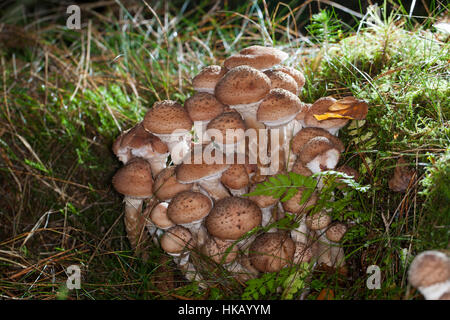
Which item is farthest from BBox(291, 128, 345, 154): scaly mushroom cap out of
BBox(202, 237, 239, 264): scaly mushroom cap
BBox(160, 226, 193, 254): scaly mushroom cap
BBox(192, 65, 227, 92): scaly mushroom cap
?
BBox(160, 226, 193, 254): scaly mushroom cap

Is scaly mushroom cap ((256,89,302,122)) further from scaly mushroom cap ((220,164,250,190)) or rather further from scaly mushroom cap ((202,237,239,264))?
scaly mushroom cap ((202,237,239,264))

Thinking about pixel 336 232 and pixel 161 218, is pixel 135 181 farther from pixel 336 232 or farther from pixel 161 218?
pixel 336 232

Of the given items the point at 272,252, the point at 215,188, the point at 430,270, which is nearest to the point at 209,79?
the point at 215,188

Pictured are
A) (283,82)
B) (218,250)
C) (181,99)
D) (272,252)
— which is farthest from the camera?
(181,99)

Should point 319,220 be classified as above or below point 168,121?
below

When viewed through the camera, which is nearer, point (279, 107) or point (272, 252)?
point (272, 252)

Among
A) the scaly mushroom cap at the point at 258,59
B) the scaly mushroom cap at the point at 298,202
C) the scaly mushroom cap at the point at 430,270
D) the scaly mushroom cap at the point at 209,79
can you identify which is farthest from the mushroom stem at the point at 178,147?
the scaly mushroom cap at the point at 430,270

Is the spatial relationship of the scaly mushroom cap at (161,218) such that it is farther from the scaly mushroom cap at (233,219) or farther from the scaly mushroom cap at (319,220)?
the scaly mushroom cap at (319,220)

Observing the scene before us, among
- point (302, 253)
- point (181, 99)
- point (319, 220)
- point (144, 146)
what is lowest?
point (302, 253)
